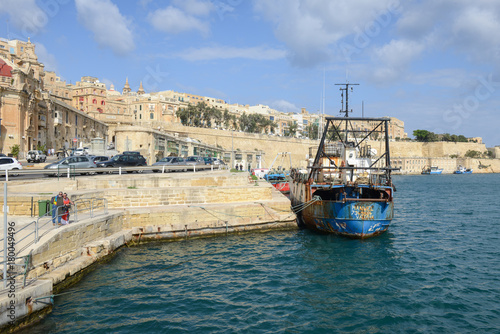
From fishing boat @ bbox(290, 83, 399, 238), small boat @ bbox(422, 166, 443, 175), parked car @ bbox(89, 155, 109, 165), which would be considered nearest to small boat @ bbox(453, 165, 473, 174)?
small boat @ bbox(422, 166, 443, 175)

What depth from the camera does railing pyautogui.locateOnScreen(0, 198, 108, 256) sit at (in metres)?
10.9

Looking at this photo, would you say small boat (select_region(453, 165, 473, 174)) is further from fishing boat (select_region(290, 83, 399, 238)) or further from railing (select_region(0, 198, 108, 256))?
A: railing (select_region(0, 198, 108, 256))

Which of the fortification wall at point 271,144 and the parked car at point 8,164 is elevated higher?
the fortification wall at point 271,144

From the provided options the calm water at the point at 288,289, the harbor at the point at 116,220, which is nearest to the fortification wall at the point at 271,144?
the harbor at the point at 116,220

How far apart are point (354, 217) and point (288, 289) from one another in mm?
7997

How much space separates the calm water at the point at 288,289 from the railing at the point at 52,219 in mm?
2015

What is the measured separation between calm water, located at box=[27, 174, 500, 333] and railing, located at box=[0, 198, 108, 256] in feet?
6.61

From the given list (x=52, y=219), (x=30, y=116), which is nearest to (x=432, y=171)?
(x=30, y=116)

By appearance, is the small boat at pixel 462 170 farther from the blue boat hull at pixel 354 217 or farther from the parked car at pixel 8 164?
the parked car at pixel 8 164

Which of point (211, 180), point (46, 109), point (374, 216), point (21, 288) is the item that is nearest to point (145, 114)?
point (46, 109)

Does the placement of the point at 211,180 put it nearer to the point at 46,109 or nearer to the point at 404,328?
the point at 404,328

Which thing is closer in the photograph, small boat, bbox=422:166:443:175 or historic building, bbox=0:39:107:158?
historic building, bbox=0:39:107:158

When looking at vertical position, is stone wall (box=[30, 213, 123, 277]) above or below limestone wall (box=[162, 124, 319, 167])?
below

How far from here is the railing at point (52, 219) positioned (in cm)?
1090
